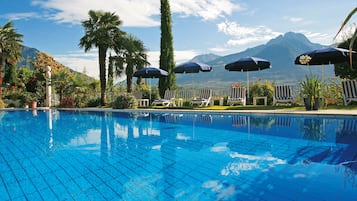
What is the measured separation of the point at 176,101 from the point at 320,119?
829 centimetres

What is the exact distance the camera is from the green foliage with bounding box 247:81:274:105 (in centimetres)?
1366

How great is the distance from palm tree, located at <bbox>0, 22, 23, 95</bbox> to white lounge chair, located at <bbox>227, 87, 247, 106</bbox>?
51.4 ft

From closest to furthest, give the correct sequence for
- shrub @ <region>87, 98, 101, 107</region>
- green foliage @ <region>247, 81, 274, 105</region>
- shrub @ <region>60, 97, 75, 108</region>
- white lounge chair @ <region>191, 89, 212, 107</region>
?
green foliage @ <region>247, 81, 274, 105</region> < white lounge chair @ <region>191, 89, 212, 107</region> < shrub @ <region>87, 98, 101, 107</region> < shrub @ <region>60, 97, 75, 108</region>

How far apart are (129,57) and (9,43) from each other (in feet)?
27.9

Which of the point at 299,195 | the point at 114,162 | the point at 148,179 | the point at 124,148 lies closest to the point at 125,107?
the point at 124,148

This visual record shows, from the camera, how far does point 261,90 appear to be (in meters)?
13.9

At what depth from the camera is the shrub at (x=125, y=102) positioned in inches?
584

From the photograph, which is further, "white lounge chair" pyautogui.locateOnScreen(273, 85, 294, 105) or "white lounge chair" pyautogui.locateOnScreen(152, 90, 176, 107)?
"white lounge chair" pyautogui.locateOnScreen(152, 90, 176, 107)

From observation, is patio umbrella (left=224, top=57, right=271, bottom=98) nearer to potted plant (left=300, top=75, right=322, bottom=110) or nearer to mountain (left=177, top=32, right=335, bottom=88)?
potted plant (left=300, top=75, right=322, bottom=110)

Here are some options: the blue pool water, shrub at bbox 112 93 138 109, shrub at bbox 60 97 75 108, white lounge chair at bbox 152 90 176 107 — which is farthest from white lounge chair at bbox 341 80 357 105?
shrub at bbox 60 97 75 108

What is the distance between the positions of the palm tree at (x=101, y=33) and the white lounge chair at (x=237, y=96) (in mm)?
8151

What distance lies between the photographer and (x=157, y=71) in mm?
15008

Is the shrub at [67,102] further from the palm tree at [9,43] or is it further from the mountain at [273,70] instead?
the mountain at [273,70]

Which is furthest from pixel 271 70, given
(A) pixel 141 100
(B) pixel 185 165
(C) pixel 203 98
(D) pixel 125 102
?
(B) pixel 185 165
